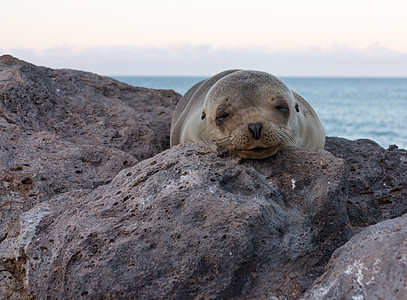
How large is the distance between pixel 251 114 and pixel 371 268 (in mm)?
1942

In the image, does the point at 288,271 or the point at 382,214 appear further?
the point at 382,214

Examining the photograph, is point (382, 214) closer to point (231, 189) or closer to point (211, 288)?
point (231, 189)

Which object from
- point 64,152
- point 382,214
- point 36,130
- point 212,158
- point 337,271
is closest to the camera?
point 337,271

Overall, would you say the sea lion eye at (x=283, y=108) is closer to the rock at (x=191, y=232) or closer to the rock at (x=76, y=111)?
the rock at (x=191, y=232)

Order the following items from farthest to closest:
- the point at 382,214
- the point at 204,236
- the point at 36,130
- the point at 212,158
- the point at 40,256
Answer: the point at 36,130, the point at 382,214, the point at 212,158, the point at 40,256, the point at 204,236

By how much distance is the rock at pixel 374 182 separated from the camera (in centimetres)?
434

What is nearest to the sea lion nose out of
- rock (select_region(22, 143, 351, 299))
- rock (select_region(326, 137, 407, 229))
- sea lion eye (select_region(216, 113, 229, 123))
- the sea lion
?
the sea lion

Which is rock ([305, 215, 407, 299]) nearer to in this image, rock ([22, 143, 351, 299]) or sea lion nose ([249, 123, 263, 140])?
rock ([22, 143, 351, 299])

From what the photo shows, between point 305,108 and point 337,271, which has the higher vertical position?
point 305,108

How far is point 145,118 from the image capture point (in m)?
7.16

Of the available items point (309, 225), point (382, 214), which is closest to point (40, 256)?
point (309, 225)

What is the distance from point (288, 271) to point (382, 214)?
164 cm

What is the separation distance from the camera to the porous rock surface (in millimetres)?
2879

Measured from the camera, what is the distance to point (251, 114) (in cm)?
430
